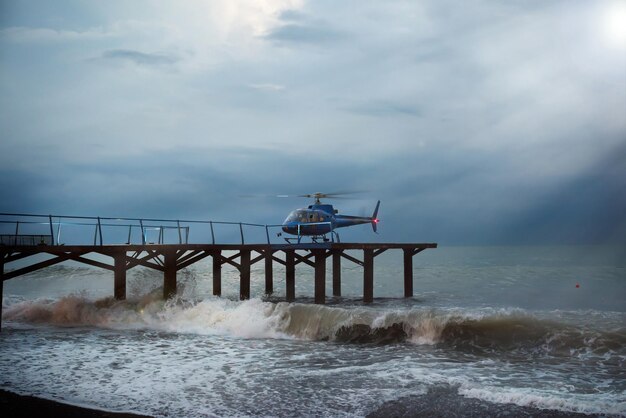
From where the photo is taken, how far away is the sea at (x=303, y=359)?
10.5 m

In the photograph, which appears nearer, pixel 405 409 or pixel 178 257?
pixel 405 409

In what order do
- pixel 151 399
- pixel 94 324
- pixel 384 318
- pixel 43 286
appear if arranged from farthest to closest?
1. pixel 43 286
2. pixel 94 324
3. pixel 384 318
4. pixel 151 399

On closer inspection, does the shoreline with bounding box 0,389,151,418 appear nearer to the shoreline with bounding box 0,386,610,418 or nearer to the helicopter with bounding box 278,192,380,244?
the shoreline with bounding box 0,386,610,418

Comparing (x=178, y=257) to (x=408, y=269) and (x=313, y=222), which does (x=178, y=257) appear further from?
(x=408, y=269)

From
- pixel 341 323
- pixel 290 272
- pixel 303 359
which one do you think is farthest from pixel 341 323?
pixel 290 272

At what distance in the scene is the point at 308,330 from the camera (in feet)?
64.2

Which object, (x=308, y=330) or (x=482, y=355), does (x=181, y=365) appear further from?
(x=482, y=355)

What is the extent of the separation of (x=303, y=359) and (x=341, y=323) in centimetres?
443

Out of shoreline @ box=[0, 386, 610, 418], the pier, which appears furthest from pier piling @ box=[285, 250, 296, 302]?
shoreline @ box=[0, 386, 610, 418]

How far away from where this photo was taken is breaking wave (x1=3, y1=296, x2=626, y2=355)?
56.2 ft

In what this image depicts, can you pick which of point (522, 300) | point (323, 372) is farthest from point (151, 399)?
point (522, 300)

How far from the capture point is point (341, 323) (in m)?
19.4

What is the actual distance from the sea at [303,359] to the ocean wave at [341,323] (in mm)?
55

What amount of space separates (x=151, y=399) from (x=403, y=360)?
23.0ft
